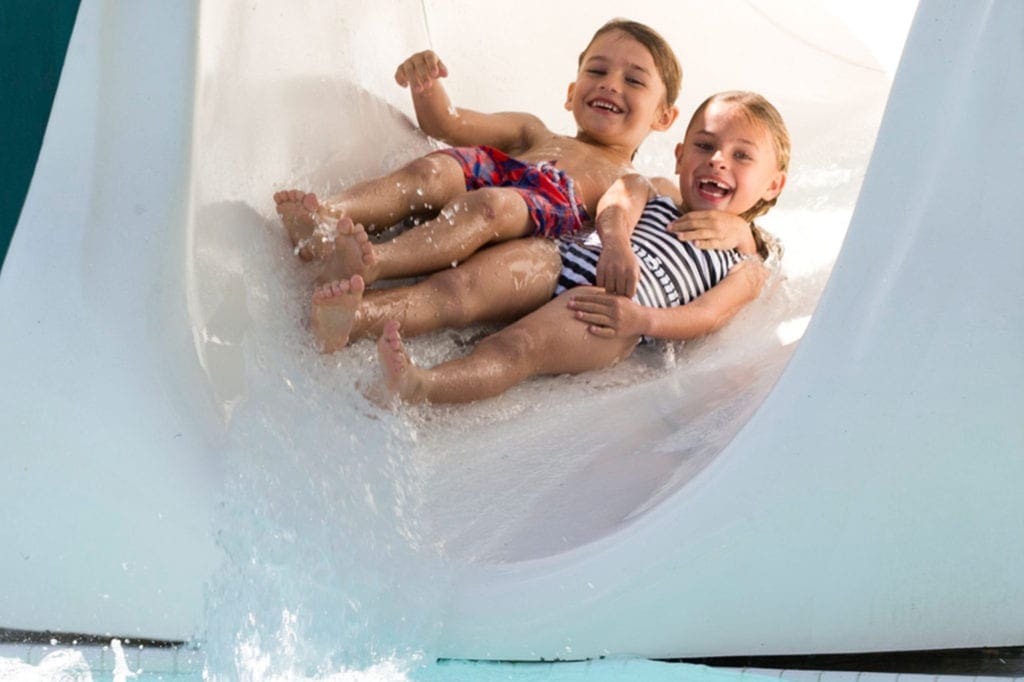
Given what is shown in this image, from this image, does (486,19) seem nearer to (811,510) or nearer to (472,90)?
(472,90)

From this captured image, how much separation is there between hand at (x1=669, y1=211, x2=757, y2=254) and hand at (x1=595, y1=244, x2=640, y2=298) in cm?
17

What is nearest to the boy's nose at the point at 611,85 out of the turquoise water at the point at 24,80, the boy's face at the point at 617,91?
the boy's face at the point at 617,91

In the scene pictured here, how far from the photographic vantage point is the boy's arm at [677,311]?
5.30 feet

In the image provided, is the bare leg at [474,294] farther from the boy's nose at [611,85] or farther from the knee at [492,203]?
the boy's nose at [611,85]

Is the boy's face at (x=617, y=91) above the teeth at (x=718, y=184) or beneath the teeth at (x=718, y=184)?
above

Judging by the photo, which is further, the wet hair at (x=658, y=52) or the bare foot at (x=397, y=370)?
the wet hair at (x=658, y=52)

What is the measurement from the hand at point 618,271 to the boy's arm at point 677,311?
0.05ft

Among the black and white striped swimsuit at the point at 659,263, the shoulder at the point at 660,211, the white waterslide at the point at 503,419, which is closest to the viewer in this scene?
the white waterslide at the point at 503,419

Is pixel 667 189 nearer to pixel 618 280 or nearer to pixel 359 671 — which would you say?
pixel 618 280

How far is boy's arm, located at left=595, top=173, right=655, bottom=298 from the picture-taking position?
5.35ft

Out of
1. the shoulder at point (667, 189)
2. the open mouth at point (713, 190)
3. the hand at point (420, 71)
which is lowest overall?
the open mouth at point (713, 190)

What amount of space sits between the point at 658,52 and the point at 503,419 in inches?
27.7

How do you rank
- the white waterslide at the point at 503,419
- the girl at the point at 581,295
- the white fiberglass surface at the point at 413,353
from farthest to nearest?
the girl at the point at 581,295 → the white fiberglass surface at the point at 413,353 → the white waterslide at the point at 503,419

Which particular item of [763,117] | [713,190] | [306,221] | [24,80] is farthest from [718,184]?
[24,80]
